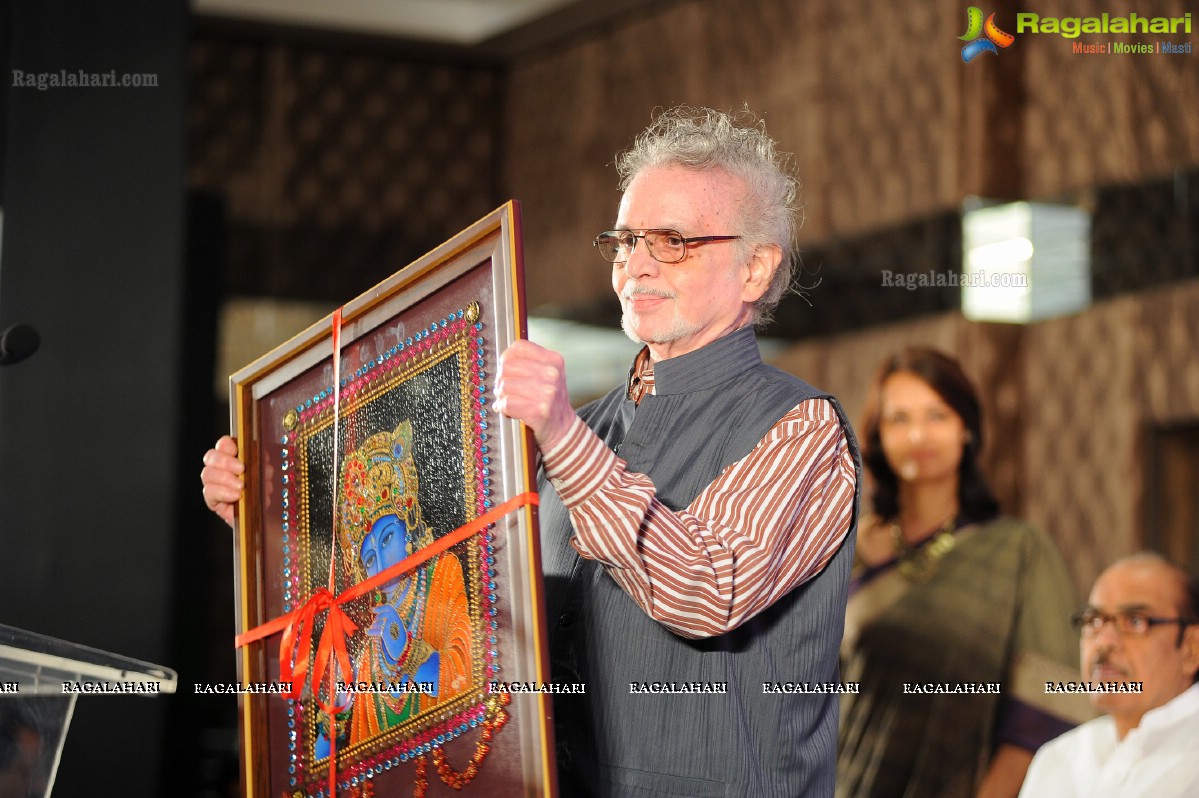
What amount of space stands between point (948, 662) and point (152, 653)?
75.0 inches

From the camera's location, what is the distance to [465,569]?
5.09ft

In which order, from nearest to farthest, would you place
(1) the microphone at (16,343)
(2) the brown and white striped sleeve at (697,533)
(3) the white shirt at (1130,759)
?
(2) the brown and white striped sleeve at (697,533)
(1) the microphone at (16,343)
(3) the white shirt at (1130,759)

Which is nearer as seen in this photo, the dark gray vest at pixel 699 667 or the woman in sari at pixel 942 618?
the dark gray vest at pixel 699 667

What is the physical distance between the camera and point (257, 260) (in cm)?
607

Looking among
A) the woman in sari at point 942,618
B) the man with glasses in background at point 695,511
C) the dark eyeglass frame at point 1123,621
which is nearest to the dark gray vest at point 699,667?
the man with glasses in background at point 695,511

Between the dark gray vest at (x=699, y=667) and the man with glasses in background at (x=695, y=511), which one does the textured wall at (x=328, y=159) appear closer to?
the man with glasses in background at (x=695, y=511)

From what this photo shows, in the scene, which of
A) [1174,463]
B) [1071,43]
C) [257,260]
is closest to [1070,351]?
[1174,463]

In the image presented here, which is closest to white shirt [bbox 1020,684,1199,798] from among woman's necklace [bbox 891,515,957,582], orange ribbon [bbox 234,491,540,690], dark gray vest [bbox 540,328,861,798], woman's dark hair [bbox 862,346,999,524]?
woman's necklace [bbox 891,515,957,582]

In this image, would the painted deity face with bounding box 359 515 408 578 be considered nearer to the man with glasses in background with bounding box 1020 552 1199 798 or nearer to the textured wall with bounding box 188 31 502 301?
the man with glasses in background with bounding box 1020 552 1199 798

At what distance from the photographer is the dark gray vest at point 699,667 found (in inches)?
62.4

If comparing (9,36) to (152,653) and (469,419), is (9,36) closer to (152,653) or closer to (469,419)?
(152,653)

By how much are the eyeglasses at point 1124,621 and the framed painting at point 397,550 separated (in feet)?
6.47

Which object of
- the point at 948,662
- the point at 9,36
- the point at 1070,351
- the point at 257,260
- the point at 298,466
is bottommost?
the point at 948,662

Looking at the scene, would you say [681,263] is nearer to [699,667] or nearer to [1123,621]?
[699,667]
